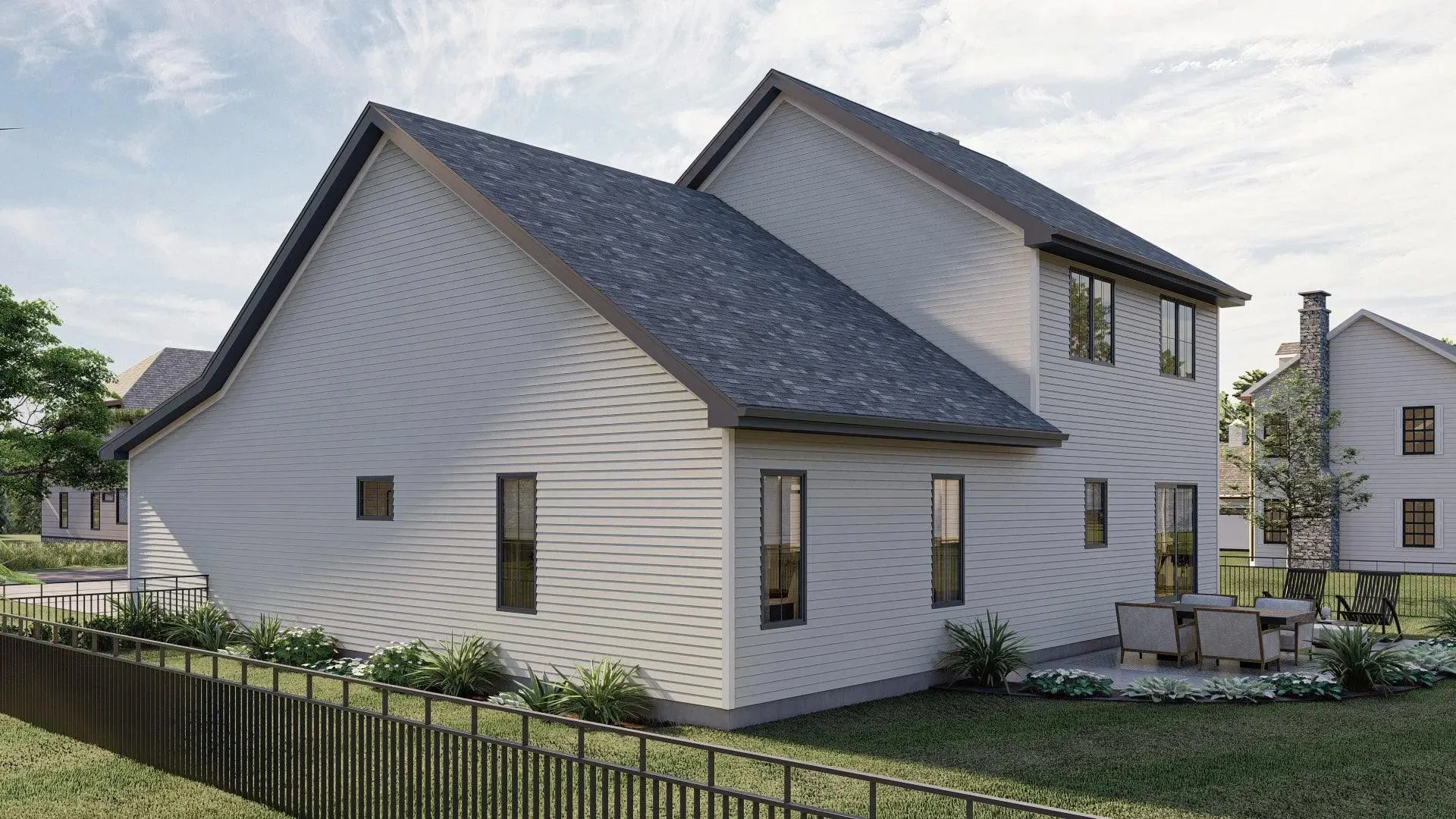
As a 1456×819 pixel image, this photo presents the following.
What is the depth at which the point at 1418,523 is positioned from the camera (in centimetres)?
3947

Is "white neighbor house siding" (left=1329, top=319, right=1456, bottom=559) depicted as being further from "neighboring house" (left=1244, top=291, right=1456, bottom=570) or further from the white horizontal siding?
the white horizontal siding

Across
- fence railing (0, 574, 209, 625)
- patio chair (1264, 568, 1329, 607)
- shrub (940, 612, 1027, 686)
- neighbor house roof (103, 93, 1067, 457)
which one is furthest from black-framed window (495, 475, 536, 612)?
patio chair (1264, 568, 1329, 607)

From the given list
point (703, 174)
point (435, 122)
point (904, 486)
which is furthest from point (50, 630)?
point (703, 174)

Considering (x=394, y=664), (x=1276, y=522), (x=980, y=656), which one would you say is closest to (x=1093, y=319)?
(x=980, y=656)

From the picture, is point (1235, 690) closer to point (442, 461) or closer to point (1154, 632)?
point (1154, 632)

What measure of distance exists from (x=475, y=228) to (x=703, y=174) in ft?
21.7

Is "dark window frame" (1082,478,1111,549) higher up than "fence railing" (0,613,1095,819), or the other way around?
"dark window frame" (1082,478,1111,549)

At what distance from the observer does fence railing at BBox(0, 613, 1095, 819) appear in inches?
319

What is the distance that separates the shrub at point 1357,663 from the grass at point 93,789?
1241 centimetres

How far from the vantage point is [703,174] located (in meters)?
21.5

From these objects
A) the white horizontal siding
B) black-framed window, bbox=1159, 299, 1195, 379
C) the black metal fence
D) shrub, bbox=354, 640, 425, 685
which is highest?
the white horizontal siding

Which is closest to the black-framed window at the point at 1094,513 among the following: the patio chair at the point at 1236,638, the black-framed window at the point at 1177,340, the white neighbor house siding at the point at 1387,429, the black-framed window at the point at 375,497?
the patio chair at the point at 1236,638

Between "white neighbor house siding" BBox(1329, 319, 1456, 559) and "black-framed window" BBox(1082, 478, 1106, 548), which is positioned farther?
"white neighbor house siding" BBox(1329, 319, 1456, 559)

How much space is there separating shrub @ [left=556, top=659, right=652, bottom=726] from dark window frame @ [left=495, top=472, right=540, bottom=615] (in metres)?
1.45
